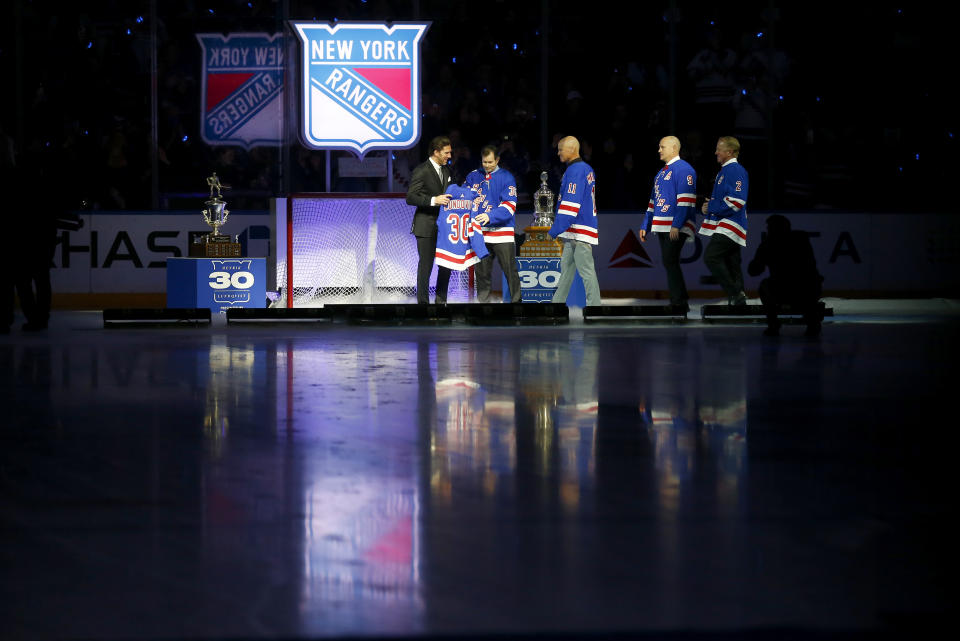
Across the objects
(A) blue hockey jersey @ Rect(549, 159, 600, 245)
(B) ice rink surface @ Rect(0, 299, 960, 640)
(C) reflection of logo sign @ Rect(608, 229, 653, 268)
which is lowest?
(B) ice rink surface @ Rect(0, 299, 960, 640)

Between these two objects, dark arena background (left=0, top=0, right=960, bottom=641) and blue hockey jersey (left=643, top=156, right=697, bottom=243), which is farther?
blue hockey jersey (left=643, top=156, right=697, bottom=243)

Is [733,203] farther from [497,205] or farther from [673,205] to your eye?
[497,205]

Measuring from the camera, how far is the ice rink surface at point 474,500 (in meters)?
4.02

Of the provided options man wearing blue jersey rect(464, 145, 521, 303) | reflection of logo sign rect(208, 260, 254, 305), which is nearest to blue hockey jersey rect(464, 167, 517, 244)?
man wearing blue jersey rect(464, 145, 521, 303)

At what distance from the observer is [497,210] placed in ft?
55.0

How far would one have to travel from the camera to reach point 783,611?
3992mm

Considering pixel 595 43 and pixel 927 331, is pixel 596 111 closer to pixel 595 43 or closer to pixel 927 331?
pixel 595 43

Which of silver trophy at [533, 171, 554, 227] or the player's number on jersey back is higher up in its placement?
silver trophy at [533, 171, 554, 227]

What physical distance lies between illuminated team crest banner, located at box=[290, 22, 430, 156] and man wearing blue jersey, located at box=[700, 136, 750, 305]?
13.6 feet

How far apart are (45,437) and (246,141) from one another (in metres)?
15.0

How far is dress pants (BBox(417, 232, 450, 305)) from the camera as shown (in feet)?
54.3

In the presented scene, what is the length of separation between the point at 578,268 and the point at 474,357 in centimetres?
452

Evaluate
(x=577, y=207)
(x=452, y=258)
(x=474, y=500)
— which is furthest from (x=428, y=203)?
(x=474, y=500)

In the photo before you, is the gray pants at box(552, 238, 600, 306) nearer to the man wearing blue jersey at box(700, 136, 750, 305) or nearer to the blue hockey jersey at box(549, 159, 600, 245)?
the blue hockey jersey at box(549, 159, 600, 245)
